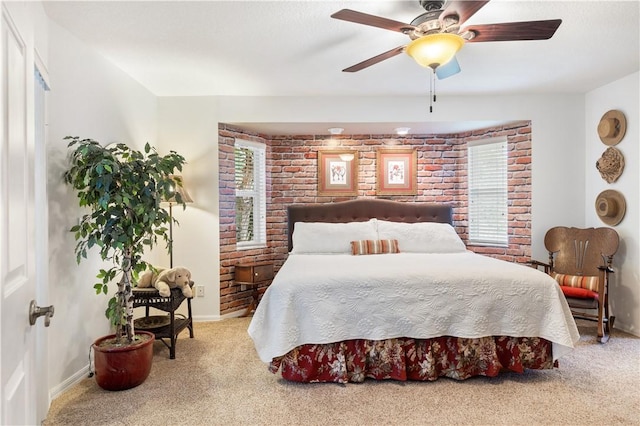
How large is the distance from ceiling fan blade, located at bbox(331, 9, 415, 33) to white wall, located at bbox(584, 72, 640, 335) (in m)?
2.97

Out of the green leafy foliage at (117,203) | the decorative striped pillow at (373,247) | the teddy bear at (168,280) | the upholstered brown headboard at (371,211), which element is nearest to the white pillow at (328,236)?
the decorative striped pillow at (373,247)

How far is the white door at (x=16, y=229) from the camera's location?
2.87 feet

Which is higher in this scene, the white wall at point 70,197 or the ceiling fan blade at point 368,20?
the ceiling fan blade at point 368,20

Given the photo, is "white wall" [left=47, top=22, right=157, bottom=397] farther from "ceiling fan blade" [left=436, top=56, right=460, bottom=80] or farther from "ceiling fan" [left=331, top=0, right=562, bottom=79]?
"ceiling fan blade" [left=436, top=56, right=460, bottom=80]

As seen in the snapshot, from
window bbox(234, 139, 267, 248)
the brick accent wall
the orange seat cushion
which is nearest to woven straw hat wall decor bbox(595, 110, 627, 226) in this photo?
the orange seat cushion

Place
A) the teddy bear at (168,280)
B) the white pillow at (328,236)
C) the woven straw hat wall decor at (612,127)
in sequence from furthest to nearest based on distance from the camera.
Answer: the white pillow at (328,236) < the woven straw hat wall decor at (612,127) < the teddy bear at (168,280)

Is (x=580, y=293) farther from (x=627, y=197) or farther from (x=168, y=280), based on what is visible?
(x=168, y=280)

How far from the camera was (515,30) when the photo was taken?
6.63 feet

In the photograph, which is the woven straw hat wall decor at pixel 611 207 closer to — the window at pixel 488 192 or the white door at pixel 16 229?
the window at pixel 488 192

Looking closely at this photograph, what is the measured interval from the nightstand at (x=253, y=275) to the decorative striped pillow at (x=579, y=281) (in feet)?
10.1

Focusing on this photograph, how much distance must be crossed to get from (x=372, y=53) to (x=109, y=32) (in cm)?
200

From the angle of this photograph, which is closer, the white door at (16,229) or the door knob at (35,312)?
the white door at (16,229)

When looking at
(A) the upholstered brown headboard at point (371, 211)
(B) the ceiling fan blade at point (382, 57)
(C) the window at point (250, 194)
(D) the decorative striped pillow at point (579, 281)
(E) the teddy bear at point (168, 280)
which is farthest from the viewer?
(A) the upholstered brown headboard at point (371, 211)

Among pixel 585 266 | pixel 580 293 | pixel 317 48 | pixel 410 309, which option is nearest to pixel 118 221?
pixel 317 48
